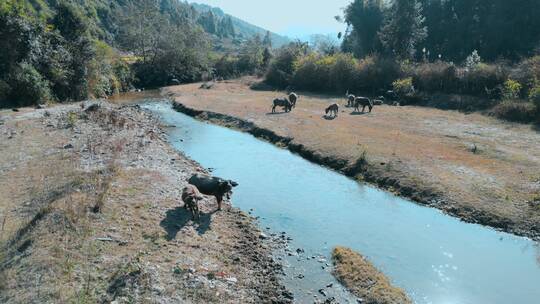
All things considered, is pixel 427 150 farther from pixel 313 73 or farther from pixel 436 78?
pixel 313 73

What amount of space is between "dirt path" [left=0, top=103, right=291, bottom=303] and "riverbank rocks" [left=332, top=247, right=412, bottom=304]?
222 cm

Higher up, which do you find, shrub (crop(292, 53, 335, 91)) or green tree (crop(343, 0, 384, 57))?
green tree (crop(343, 0, 384, 57))

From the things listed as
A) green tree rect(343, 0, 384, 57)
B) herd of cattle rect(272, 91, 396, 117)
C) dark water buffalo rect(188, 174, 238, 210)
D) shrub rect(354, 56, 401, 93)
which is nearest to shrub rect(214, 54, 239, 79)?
green tree rect(343, 0, 384, 57)

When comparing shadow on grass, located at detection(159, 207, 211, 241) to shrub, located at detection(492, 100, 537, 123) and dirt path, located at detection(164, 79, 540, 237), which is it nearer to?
dirt path, located at detection(164, 79, 540, 237)

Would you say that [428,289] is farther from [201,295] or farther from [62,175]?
[62,175]

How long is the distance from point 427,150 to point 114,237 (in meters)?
22.1

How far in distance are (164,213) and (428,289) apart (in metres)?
10.00

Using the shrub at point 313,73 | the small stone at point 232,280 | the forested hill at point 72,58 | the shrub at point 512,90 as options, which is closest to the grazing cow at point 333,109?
the shrub at point 512,90

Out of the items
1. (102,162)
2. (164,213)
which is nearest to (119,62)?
(102,162)

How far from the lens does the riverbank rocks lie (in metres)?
13.5

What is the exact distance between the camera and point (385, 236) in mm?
18453

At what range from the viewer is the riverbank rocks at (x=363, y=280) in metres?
13.5

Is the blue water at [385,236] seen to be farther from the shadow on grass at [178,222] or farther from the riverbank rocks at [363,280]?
the shadow on grass at [178,222]

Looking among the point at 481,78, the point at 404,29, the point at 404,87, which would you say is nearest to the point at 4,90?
the point at 404,87
